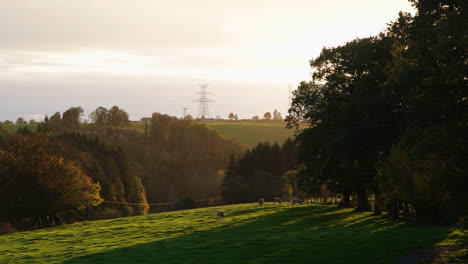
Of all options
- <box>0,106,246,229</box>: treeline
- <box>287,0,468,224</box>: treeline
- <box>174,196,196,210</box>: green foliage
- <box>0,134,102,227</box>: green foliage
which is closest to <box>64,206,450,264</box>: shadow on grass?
<box>287,0,468,224</box>: treeline

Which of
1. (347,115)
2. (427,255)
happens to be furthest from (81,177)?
(427,255)

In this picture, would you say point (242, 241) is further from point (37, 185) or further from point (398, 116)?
point (37, 185)

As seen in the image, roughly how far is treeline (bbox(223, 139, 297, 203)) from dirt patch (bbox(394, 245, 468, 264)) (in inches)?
3055

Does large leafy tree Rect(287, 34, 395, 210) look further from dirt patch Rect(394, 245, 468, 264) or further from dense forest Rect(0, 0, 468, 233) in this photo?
dirt patch Rect(394, 245, 468, 264)

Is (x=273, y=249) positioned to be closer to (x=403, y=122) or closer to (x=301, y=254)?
(x=301, y=254)

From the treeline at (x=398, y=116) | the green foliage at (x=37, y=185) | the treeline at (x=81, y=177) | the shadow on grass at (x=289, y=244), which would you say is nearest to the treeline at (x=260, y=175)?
the treeline at (x=81, y=177)

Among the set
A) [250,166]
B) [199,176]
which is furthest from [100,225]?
[199,176]

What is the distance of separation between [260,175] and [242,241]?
8647 centimetres

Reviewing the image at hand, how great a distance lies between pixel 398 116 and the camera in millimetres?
43938

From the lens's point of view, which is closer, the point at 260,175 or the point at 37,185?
the point at 37,185

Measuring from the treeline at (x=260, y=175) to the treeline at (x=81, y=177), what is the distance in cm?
1360

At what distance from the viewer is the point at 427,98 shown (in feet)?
82.0

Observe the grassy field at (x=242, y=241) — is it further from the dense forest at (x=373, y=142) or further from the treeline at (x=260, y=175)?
the treeline at (x=260, y=175)

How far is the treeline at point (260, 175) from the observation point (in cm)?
11619
